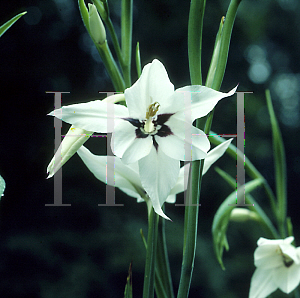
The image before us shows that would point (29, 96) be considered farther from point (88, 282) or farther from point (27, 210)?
point (88, 282)

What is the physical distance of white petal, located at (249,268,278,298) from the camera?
0.38 m

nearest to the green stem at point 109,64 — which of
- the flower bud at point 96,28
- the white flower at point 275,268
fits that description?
the flower bud at point 96,28

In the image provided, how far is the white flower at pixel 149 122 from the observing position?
8.5 inches

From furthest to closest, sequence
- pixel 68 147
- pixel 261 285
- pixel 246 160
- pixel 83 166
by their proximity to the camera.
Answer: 1. pixel 83 166
2. pixel 246 160
3. pixel 261 285
4. pixel 68 147

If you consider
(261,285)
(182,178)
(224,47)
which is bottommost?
(261,285)

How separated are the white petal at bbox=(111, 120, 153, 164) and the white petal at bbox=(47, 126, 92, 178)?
0.02 m

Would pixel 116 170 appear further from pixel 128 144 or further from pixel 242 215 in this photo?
pixel 242 215

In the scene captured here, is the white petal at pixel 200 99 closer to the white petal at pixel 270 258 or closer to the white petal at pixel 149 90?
the white petal at pixel 149 90

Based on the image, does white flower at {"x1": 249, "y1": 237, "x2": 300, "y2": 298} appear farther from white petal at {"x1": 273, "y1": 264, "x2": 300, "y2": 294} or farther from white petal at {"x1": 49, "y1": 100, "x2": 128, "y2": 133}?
white petal at {"x1": 49, "y1": 100, "x2": 128, "y2": 133}

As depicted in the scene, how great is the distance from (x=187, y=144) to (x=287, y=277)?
0.27m

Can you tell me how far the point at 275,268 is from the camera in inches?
15.8

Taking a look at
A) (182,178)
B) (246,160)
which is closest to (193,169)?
(182,178)

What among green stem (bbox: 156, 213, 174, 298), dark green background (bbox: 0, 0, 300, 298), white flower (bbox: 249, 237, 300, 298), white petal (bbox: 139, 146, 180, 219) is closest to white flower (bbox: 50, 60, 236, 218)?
white petal (bbox: 139, 146, 180, 219)

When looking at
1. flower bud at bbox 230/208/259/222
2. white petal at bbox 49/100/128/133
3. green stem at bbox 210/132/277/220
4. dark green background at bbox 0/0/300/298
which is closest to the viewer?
white petal at bbox 49/100/128/133
